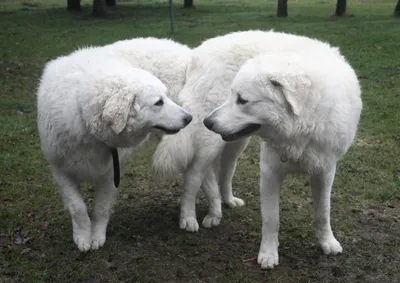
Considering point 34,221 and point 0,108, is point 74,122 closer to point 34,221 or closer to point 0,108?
point 34,221

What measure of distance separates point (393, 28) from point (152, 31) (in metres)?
8.01

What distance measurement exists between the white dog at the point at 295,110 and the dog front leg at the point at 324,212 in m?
0.12

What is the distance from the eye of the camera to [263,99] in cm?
336

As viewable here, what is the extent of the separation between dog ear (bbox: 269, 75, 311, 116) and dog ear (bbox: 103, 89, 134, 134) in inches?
39.6

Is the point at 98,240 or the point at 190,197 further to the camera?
the point at 190,197

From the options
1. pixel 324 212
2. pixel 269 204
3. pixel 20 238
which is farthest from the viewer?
pixel 20 238

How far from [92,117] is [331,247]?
7.08 ft

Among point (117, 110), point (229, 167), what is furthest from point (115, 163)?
point (229, 167)

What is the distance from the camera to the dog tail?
4.27 meters

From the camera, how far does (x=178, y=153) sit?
4277mm

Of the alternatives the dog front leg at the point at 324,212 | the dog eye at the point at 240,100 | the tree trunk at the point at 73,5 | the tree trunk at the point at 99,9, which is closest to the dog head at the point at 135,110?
the dog eye at the point at 240,100

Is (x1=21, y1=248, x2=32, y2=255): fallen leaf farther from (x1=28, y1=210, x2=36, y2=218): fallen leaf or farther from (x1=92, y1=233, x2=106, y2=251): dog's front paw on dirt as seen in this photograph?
(x1=28, y1=210, x2=36, y2=218): fallen leaf

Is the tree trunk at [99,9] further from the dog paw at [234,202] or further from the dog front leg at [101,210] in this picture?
the dog front leg at [101,210]

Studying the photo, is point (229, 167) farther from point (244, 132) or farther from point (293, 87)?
point (293, 87)
